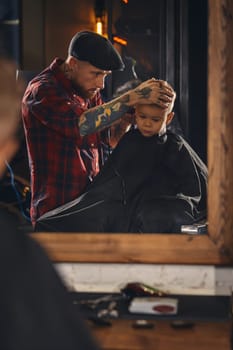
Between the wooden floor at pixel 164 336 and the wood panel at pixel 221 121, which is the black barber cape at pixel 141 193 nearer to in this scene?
the wood panel at pixel 221 121

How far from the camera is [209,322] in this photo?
2.20 metres

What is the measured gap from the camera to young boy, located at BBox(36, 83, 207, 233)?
2.54 meters

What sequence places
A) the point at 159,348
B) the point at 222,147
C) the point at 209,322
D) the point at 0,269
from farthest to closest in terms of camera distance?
the point at 222,147, the point at 209,322, the point at 159,348, the point at 0,269

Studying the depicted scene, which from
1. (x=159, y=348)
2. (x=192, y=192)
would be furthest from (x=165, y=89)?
(x=159, y=348)

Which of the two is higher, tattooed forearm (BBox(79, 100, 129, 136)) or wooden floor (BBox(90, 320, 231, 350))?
tattooed forearm (BBox(79, 100, 129, 136))

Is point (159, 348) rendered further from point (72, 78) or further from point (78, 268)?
point (72, 78)

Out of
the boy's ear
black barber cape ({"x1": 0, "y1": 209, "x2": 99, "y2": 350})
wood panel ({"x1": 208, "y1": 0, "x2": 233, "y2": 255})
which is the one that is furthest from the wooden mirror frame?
black barber cape ({"x1": 0, "y1": 209, "x2": 99, "y2": 350})

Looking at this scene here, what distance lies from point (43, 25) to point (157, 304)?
3.76 ft

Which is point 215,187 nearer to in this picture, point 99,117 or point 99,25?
point 99,117

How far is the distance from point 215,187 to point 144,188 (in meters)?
0.28

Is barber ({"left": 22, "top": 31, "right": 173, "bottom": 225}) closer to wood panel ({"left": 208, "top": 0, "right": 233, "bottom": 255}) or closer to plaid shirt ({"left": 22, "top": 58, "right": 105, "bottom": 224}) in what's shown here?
plaid shirt ({"left": 22, "top": 58, "right": 105, "bottom": 224})

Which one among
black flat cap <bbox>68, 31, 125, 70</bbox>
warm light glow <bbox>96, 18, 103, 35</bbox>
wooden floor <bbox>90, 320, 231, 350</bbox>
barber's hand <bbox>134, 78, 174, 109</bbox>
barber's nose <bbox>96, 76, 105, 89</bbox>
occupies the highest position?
warm light glow <bbox>96, 18, 103, 35</bbox>

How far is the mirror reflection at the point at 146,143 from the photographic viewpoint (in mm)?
2518

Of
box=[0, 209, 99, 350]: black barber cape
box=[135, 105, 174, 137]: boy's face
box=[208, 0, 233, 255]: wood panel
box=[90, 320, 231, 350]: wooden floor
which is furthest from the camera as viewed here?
box=[135, 105, 174, 137]: boy's face
